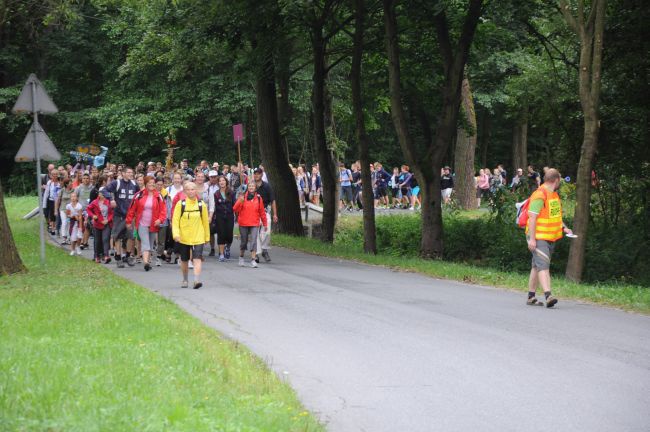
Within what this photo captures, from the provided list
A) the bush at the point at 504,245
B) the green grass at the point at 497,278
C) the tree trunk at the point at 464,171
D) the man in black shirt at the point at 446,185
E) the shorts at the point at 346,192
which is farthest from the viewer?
the shorts at the point at 346,192

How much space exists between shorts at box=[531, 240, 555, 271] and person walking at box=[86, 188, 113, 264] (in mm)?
9624

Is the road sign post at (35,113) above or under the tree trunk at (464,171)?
above

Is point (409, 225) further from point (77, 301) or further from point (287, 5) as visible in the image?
point (77, 301)

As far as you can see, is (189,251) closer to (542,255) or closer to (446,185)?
(542,255)

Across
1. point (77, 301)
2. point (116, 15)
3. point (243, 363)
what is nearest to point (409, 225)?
point (77, 301)

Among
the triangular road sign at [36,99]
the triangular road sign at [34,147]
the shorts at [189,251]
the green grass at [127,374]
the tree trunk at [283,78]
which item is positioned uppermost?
the tree trunk at [283,78]

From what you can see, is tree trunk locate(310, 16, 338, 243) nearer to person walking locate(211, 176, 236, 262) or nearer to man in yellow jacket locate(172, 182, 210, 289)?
person walking locate(211, 176, 236, 262)

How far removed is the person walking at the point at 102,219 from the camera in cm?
1939

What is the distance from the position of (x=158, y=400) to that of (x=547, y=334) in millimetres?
5415

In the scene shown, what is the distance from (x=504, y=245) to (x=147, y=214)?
9.93 metres

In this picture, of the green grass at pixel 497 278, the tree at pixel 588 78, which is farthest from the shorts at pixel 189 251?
the tree at pixel 588 78

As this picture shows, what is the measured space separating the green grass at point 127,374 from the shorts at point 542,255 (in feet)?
16.1

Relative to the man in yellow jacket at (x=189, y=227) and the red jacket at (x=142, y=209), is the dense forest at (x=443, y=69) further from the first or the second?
the man in yellow jacket at (x=189, y=227)

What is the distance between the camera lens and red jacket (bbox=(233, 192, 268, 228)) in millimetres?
19406
